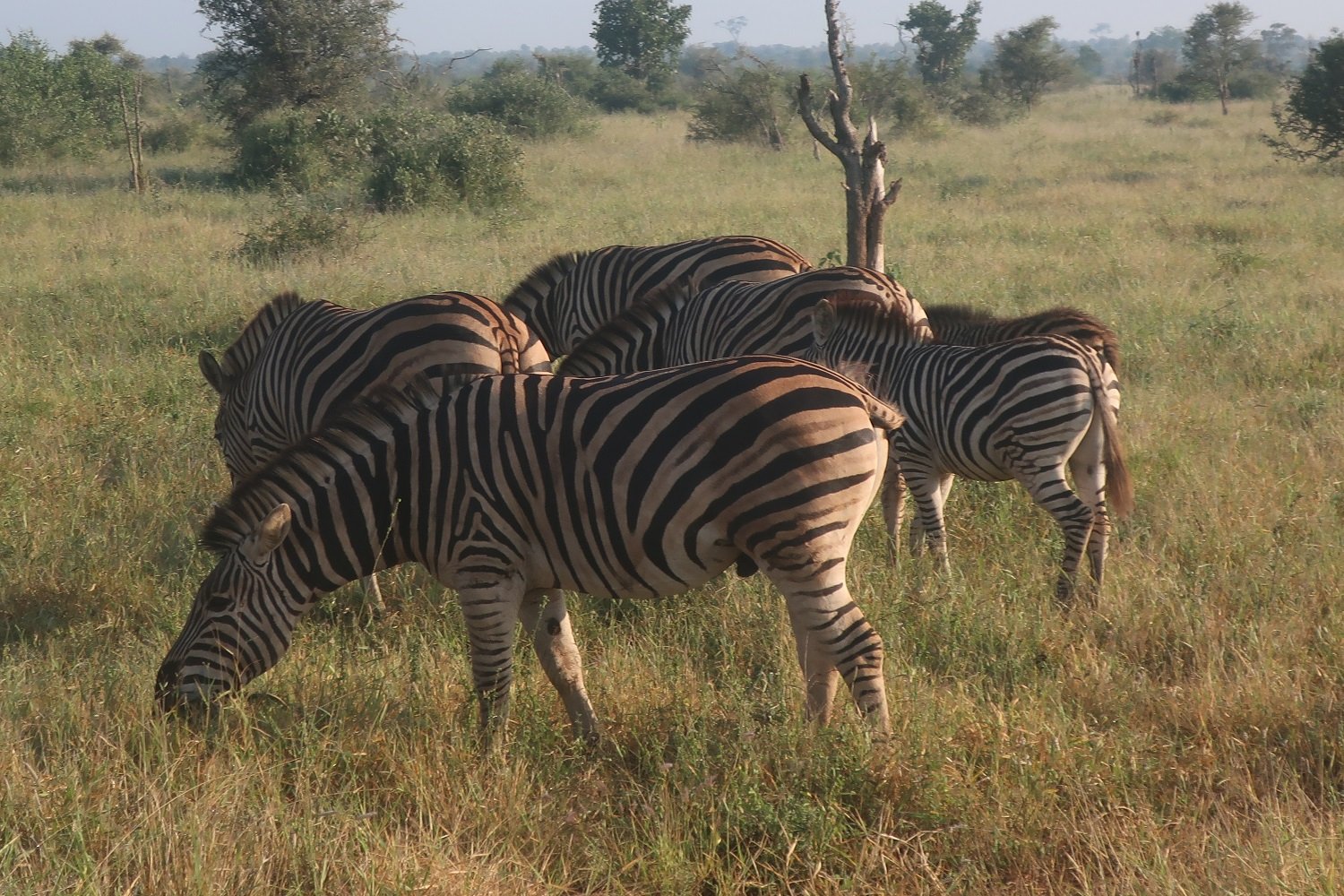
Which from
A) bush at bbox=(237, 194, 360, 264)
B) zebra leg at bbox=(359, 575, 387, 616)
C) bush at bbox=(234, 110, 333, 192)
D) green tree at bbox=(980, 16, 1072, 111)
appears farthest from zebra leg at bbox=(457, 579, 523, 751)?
green tree at bbox=(980, 16, 1072, 111)

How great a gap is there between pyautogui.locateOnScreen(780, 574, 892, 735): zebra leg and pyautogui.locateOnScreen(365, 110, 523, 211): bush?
14734mm

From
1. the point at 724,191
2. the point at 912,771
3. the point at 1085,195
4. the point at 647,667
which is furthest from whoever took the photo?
the point at 724,191

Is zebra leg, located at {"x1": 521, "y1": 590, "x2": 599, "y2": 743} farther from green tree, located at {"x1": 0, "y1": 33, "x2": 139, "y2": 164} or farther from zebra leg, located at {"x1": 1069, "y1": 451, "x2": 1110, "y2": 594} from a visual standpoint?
green tree, located at {"x1": 0, "y1": 33, "x2": 139, "y2": 164}

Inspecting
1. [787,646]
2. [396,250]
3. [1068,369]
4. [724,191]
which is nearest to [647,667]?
[787,646]

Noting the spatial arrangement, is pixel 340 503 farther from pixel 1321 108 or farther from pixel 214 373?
pixel 1321 108

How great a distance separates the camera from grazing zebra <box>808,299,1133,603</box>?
17.7ft

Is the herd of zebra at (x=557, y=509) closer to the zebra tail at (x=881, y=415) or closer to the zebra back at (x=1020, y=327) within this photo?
the zebra tail at (x=881, y=415)

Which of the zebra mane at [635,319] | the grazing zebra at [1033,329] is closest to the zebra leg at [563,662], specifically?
the zebra mane at [635,319]

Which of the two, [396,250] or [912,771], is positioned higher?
[396,250]

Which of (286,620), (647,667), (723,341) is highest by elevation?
(723,341)

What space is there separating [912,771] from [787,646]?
1.19 metres

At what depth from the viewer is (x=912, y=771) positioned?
369 cm

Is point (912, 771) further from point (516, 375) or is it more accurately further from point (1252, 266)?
point (1252, 266)

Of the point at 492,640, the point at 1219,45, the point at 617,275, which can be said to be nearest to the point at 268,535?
the point at 492,640
